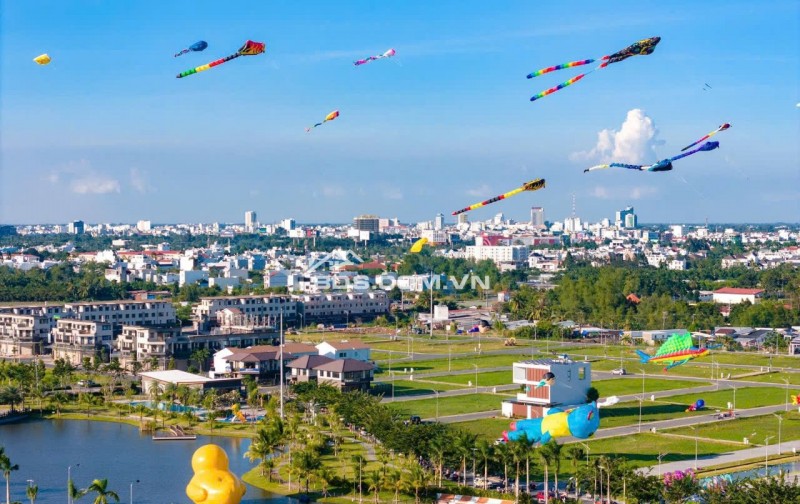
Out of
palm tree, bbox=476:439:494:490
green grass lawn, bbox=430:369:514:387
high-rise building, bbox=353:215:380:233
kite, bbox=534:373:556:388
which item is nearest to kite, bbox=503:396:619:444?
palm tree, bbox=476:439:494:490

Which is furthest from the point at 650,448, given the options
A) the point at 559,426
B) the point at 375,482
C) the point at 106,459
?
the point at 106,459

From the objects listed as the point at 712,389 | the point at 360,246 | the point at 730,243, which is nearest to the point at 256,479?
the point at 712,389

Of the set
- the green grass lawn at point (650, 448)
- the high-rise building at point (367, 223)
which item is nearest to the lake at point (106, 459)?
the green grass lawn at point (650, 448)

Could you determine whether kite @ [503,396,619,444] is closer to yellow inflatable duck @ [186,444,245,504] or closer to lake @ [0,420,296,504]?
lake @ [0,420,296,504]

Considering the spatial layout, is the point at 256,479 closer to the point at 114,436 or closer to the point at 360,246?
the point at 114,436

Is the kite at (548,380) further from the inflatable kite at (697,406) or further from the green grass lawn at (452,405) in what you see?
the inflatable kite at (697,406)
